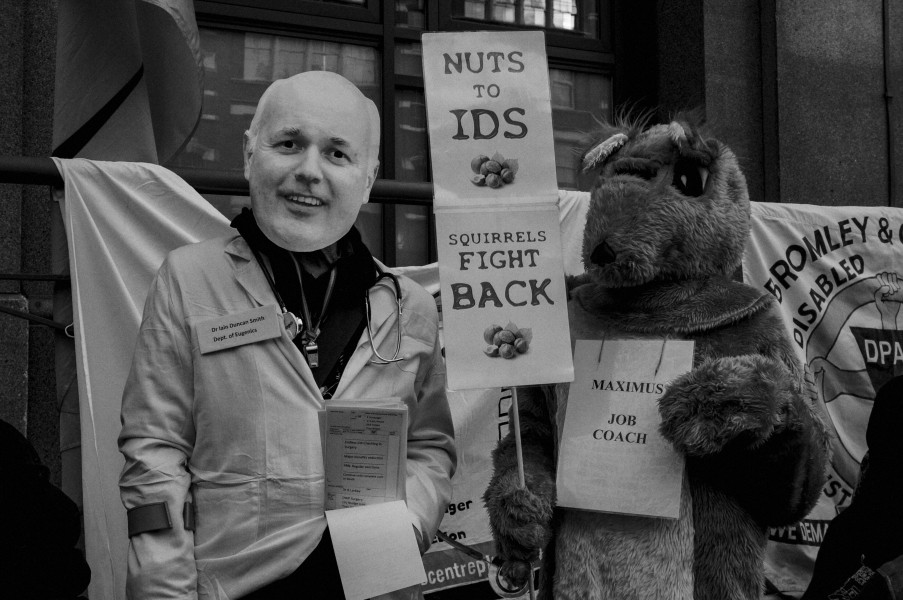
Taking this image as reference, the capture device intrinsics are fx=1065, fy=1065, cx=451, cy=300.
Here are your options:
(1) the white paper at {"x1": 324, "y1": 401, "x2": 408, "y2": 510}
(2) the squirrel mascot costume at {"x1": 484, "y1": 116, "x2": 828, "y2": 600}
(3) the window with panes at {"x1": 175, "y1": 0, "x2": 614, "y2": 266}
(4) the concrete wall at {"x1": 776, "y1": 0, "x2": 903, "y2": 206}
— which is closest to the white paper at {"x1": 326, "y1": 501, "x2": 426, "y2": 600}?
(1) the white paper at {"x1": 324, "y1": 401, "x2": 408, "y2": 510}

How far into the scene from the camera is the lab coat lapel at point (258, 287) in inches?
107

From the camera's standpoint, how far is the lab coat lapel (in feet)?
8.95

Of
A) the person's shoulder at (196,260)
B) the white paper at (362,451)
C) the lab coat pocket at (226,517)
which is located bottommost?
the lab coat pocket at (226,517)

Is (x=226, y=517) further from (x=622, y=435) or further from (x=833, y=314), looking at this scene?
(x=833, y=314)

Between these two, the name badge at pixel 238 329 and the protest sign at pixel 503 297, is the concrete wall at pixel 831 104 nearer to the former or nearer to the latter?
the protest sign at pixel 503 297

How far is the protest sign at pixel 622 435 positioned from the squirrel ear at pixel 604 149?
2.10 ft

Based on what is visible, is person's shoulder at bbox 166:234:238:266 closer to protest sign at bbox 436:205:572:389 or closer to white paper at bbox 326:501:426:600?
protest sign at bbox 436:205:572:389

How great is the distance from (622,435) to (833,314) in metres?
2.27

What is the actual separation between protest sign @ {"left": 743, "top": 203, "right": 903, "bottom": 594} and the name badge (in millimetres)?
2814

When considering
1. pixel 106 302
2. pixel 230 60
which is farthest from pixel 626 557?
pixel 230 60

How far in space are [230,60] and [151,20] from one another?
1527 millimetres

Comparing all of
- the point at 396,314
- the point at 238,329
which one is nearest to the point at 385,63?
the point at 396,314

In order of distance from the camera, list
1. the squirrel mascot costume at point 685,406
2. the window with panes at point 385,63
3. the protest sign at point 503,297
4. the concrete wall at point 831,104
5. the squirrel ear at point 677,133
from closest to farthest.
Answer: the squirrel mascot costume at point 685,406, the protest sign at point 503,297, the squirrel ear at point 677,133, the window with panes at point 385,63, the concrete wall at point 831,104

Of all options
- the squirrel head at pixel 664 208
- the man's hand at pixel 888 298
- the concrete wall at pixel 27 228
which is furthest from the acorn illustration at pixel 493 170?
the man's hand at pixel 888 298
